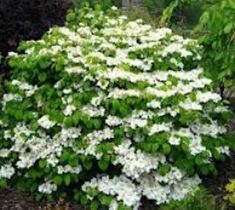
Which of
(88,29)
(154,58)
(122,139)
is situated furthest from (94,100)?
(88,29)

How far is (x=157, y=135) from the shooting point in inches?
214

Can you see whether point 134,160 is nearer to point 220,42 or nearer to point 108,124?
point 108,124

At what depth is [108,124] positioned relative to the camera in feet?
18.0

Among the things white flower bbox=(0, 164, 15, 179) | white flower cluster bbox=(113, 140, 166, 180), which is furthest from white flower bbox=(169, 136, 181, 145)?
white flower bbox=(0, 164, 15, 179)

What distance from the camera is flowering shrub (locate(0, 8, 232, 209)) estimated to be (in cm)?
546

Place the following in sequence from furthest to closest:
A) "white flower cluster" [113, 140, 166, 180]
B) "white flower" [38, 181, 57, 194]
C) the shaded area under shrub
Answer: the shaded area under shrub
"white flower" [38, 181, 57, 194]
"white flower cluster" [113, 140, 166, 180]

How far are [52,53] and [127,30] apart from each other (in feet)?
3.13

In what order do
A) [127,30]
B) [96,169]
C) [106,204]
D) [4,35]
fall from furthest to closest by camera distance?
[4,35] < [127,30] < [96,169] < [106,204]

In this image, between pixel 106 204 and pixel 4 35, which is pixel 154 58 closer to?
pixel 106 204

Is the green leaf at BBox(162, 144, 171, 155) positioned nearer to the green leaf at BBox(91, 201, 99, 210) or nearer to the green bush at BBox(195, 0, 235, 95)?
the green leaf at BBox(91, 201, 99, 210)

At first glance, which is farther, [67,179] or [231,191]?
[67,179]

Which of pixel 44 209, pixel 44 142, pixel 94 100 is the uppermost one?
pixel 94 100

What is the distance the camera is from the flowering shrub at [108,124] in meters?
5.46

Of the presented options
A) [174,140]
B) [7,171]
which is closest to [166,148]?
[174,140]
